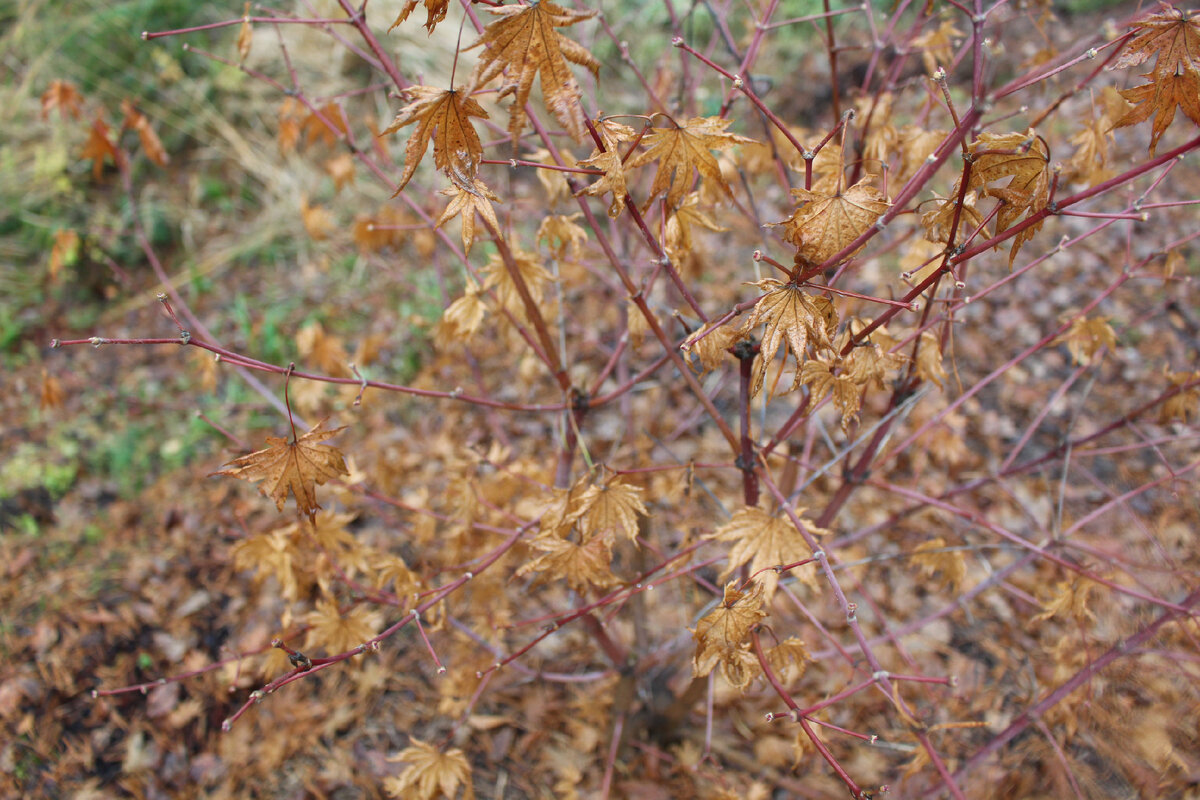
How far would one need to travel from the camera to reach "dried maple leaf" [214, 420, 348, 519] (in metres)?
1.15

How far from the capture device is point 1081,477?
2.69m

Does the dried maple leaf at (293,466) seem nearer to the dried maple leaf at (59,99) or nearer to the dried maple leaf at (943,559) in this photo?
the dried maple leaf at (943,559)

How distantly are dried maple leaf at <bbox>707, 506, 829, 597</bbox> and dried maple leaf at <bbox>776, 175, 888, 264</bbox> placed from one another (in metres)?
0.54

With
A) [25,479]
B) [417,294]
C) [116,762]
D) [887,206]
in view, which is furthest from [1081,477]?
[25,479]

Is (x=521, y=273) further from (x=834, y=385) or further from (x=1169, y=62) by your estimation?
(x=1169, y=62)

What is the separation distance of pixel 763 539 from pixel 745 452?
19cm

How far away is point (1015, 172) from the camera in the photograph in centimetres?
102

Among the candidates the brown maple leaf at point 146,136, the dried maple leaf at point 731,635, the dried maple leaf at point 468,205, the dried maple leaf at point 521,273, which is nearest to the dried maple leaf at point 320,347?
the brown maple leaf at point 146,136

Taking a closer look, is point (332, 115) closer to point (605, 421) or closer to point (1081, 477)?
point (605, 421)

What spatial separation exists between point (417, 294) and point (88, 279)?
230 cm

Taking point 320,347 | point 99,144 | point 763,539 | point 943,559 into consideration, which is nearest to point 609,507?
point 763,539

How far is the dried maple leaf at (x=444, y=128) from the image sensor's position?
3.14 ft

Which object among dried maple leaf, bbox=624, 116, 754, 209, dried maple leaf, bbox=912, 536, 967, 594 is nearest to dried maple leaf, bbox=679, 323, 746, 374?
dried maple leaf, bbox=624, 116, 754, 209

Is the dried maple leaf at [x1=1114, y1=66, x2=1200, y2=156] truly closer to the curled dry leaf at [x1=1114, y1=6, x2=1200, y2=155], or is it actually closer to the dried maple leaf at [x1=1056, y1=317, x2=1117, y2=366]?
the curled dry leaf at [x1=1114, y1=6, x2=1200, y2=155]
